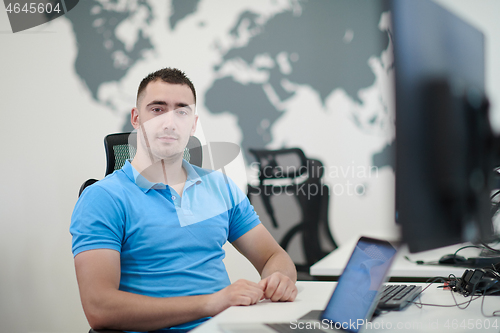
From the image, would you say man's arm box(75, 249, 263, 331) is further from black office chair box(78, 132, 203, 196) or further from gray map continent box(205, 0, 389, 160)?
gray map continent box(205, 0, 389, 160)

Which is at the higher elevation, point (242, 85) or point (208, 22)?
point (208, 22)

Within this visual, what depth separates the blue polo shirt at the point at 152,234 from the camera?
36.8 inches

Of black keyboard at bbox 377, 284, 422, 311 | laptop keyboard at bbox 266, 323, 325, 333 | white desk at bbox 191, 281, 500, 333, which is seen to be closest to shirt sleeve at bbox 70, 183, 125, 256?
white desk at bbox 191, 281, 500, 333

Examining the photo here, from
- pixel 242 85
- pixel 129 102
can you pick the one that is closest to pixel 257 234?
pixel 242 85

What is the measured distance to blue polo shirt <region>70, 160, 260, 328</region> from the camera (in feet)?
3.06

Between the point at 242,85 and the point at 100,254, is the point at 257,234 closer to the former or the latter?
the point at 100,254

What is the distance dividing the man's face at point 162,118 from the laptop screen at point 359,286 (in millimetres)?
732

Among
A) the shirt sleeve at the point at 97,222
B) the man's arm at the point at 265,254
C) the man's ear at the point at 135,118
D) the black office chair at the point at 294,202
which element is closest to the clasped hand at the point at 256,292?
the man's arm at the point at 265,254

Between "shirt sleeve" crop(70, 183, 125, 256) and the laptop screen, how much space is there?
0.55 meters

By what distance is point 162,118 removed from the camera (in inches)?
46.8

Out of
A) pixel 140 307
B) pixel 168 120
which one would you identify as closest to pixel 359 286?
pixel 140 307

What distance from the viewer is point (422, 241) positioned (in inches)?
11.7

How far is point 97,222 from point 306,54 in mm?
1763

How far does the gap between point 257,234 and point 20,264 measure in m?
1.86
